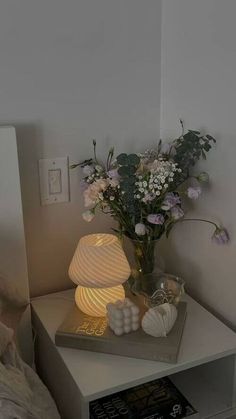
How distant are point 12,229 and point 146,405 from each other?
0.55 meters

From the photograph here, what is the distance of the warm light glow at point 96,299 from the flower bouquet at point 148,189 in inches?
4.9

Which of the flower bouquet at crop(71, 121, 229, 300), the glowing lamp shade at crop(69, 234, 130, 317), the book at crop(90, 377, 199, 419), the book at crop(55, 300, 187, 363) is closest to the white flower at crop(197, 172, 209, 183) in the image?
the flower bouquet at crop(71, 121, 229, 300)

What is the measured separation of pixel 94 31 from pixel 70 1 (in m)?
0.10

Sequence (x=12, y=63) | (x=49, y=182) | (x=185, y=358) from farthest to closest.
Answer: (x=49, y=182), (x=12, y=63), (x=185, y=358)

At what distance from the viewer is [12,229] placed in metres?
1.26

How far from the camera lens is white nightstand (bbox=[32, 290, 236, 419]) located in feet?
3.49

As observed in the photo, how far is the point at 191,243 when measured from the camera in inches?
54.8

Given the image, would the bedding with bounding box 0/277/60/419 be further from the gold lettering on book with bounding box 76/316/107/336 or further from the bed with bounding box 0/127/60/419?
the gold lettering on book with bounding box 76/316/107/336

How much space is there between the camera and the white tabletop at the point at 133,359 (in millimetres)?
1052

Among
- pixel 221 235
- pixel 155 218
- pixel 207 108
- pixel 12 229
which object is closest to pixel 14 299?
pixel 12 229

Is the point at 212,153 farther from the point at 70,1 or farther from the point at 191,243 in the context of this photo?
the point at 70,1

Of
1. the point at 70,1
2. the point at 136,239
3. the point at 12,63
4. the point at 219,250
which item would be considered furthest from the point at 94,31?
the point at 219,250

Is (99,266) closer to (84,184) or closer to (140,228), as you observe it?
(140,228)

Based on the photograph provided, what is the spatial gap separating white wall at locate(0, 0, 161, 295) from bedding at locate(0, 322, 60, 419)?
0.36 meters
